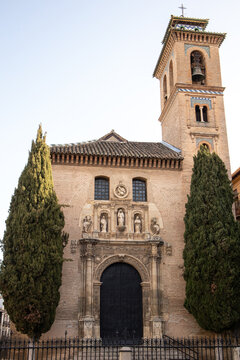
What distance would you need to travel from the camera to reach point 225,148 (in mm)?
23266

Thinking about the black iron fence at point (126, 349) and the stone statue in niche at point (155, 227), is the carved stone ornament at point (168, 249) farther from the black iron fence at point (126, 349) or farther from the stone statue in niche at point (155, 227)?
the black iron fence at point (126, 349)

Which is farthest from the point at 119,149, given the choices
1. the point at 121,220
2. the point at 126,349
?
the point at 126,349

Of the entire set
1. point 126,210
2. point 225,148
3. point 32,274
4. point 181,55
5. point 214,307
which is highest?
point 181,55

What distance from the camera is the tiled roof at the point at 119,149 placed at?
22.0 m

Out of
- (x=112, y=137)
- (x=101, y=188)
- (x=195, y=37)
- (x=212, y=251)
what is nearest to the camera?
(x=212, y=251)

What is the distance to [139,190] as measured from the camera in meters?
22.2

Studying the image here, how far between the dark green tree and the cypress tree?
578 cm

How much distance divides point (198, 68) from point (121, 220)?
33.4 feet

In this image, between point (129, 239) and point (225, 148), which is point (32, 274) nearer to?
point (129, 239)

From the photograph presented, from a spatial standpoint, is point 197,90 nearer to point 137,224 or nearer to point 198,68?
point 198,68

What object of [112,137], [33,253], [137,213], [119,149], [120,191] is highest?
[112,137]

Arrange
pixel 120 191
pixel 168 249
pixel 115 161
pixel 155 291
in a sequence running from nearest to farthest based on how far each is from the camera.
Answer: pixel 155 291
pixel 168 249
pixel 120 191
pixel 115 161

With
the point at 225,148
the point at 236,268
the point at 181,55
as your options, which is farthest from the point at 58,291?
the point at 181,55

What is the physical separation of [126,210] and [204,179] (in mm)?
4105
